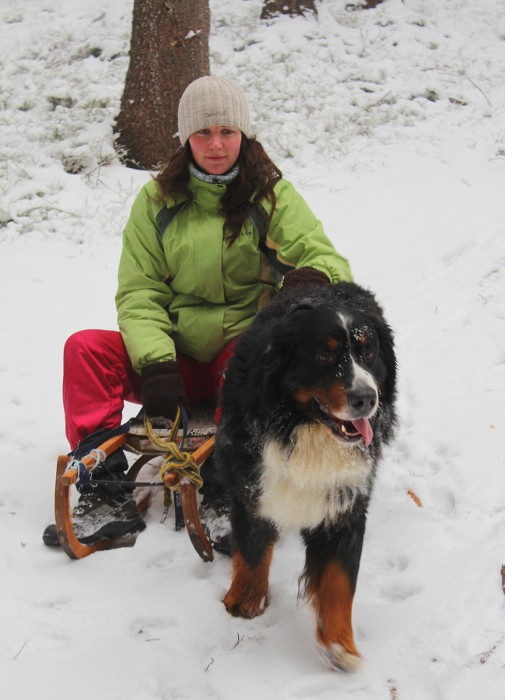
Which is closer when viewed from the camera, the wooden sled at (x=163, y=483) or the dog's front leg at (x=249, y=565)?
the dog's front leg at (x=249, y=565)

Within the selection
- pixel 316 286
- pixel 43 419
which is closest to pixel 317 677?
pixel 316 286

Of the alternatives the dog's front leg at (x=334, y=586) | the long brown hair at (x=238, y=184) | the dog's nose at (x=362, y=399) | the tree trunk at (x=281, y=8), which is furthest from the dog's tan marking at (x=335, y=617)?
the tree trunk at (x=281, y=8)

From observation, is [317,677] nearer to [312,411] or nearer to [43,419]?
[312,411]

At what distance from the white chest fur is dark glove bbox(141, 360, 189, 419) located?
70cm

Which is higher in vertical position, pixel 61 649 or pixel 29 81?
pixel 61 649

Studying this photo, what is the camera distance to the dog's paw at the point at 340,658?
6.59 ft

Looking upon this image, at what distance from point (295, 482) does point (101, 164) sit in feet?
16.1

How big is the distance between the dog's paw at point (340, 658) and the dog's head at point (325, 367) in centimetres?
64

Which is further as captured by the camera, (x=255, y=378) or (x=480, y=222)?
(x=480, y=222)

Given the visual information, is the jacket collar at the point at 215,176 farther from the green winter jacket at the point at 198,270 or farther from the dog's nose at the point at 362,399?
the dog's nose at the point at 362,399

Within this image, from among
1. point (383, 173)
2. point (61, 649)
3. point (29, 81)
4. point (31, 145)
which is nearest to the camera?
point (61, 649)

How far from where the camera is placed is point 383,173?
706 cm

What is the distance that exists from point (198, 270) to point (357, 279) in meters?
2.58

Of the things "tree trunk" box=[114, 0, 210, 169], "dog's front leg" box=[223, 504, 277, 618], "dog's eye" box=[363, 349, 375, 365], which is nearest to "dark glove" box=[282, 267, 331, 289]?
"dog's eye" box=[363, 349, 375, 365]
